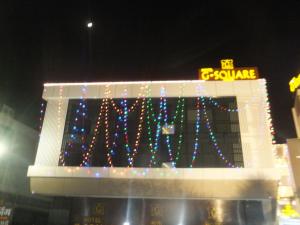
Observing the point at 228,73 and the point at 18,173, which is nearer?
the point at 228,73

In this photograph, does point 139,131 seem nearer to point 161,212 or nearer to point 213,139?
point 213,139

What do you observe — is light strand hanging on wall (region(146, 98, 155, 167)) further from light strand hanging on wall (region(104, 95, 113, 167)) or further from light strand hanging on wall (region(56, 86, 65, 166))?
light strand hanging on wall (region(56, 86, 65, 166))

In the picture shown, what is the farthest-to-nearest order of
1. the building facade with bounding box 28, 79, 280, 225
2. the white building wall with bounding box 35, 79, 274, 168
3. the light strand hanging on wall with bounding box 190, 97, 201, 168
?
the light strand hanging on wall with bounding box 190, 97, 201, 168, the white building wall with bounding box 35, 79, 274, 168, the building facade with bounding box 28, 79, 280, 225

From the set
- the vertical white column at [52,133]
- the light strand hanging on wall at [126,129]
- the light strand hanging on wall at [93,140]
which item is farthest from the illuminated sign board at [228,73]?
the vertical white column at [52,133]

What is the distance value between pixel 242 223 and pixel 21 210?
15.2m

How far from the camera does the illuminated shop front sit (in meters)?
17.4

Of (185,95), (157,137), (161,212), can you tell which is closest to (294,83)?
(185,95)

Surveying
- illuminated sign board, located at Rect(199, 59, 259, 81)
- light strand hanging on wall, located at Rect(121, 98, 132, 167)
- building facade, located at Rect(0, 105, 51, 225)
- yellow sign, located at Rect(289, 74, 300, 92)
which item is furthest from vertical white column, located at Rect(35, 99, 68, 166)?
yellow sign, located at Rect(289, 74, 300, 92)

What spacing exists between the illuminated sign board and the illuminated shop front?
432 millimetres

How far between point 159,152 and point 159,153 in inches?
2.9

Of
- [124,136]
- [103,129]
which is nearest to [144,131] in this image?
[124,136]

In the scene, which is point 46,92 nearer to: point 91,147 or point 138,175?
point 91,147

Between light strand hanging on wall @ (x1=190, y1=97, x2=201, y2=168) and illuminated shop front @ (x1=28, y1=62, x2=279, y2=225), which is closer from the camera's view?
illuminated shop front @ (x1=28, y1=62, x2=279, y2=225)

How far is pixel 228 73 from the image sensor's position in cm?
2000
